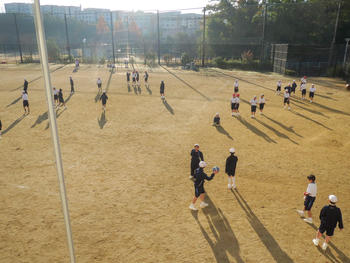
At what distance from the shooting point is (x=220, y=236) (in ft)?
25.2

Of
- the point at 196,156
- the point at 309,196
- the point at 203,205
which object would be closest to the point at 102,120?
the point at 196,156

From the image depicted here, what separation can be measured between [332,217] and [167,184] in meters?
5.58

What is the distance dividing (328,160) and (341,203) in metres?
3.69

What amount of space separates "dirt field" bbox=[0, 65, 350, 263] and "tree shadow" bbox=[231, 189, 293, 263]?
36mm

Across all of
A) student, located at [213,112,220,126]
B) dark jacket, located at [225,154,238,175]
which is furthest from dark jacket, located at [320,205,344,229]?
student, located at [213,112,220,126]

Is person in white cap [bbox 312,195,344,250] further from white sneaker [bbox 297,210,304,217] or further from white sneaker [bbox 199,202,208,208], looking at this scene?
white sneaker [bbox 199,202,208,208]

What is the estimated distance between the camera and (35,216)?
8.57 meters

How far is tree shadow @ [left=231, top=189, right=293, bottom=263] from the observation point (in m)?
6.91

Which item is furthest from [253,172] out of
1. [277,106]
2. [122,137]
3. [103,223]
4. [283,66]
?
[283,66]

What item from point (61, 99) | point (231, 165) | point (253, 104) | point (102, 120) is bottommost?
point (102, 120)

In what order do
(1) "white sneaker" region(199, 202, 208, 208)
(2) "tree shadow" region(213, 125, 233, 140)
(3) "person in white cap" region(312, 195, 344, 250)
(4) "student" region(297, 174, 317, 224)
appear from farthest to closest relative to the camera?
(2) "tree shadow" region(213, 125, 233, 140), (1) "white sneaker" region(199, 202, 208, 208), (4) "student" region(297, 174, 317, 224), (3) "person in white cap" region(312, 195, 344, 250)

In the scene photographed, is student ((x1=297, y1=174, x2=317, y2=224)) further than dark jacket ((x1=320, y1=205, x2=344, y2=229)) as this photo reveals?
Yes

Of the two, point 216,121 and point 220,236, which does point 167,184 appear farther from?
point 216,121

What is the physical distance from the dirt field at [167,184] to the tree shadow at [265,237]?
0.12 feet
